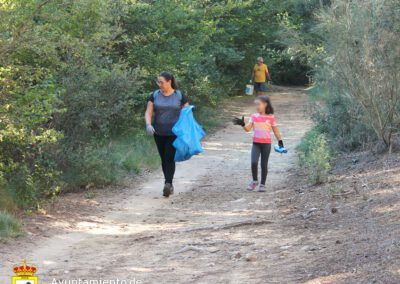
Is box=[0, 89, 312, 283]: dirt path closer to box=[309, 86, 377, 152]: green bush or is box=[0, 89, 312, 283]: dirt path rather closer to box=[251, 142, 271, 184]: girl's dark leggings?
box=[251, 142, 271, 184]: girl's dark leggings

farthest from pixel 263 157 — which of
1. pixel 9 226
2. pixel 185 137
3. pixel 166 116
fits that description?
pixel 9 226

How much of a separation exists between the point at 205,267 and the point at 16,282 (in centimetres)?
204

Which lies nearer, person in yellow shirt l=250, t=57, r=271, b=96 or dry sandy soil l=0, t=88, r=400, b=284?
dry sandy soil l=0, t=88, r=400, b=284

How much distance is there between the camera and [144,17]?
1652 centimetres

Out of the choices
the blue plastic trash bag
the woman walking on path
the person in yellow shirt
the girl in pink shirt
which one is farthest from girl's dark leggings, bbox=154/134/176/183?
the person in yellow shirt

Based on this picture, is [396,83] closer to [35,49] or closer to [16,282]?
[35,49]

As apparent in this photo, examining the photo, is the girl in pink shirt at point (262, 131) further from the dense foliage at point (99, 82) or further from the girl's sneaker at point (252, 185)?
the dense foliage at point (99, 82)

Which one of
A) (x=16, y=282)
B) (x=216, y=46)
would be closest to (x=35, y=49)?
(x=16, y=282)

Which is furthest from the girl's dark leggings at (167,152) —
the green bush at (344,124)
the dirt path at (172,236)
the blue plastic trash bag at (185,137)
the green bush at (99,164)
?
the green bush at (344,124)

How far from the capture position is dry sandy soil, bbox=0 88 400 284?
6.00 metres

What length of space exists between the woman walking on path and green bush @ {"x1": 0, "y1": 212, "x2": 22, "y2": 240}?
3.13m

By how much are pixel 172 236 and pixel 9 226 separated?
1.81m

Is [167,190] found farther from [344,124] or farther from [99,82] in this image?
[344,124]

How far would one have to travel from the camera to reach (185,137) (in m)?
10.3
